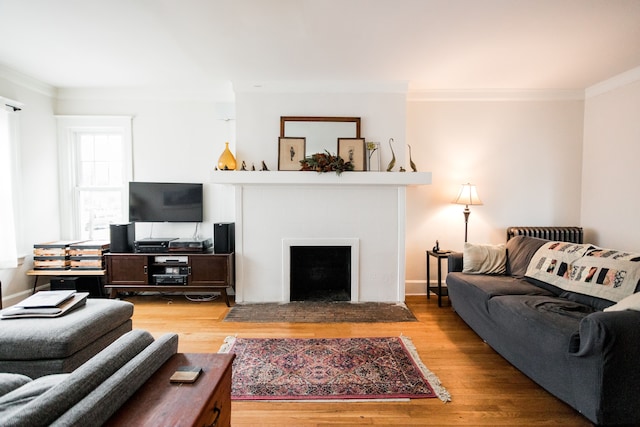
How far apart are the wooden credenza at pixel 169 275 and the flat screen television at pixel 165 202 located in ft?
1.70

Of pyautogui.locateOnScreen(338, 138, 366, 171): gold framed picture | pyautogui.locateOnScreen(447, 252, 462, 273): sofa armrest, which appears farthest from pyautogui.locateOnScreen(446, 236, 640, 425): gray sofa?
pyautogui.locateOnScreen(338, 138, 366, 171): gold framed picture

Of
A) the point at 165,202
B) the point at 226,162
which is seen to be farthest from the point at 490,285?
the point at 165,202

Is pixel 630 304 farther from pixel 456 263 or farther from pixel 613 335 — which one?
pixel 456 263

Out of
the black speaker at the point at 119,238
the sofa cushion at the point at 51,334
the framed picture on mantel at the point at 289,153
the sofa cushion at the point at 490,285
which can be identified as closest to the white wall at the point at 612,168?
the sofa cushion at the point at 490,285

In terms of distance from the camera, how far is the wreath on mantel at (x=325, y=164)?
3.46m

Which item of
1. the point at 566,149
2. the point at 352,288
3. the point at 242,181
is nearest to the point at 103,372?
the point at 242,181

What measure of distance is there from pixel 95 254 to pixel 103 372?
3.18m

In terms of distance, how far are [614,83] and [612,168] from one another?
0.97 metres

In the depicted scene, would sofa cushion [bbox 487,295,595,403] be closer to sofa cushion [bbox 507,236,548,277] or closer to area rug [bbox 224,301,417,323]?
sofa cushion [bbox 507,236,548,277]

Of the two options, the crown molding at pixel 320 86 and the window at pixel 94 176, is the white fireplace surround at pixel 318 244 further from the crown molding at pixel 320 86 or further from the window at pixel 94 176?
the window at pixel 94 176

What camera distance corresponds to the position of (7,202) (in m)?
3.25

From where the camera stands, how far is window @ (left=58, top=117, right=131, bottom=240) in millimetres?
3955

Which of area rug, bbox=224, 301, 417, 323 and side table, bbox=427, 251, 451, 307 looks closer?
area rug, bbox=224, 301, 417, 323

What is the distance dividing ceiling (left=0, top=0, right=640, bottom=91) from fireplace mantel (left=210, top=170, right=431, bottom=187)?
1084mm
